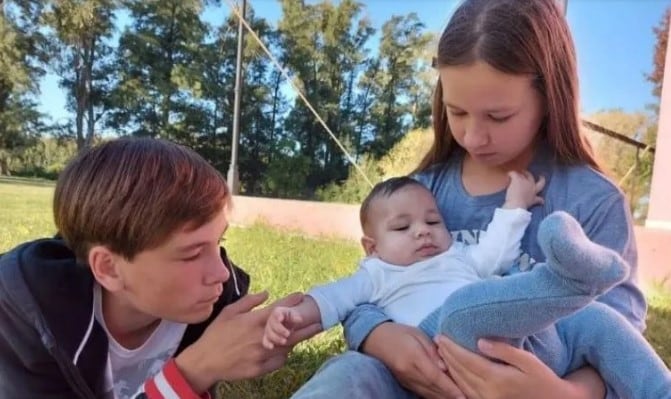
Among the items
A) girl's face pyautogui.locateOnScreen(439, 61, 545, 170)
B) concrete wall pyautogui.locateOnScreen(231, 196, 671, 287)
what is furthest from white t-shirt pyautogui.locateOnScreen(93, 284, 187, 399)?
concrete wall pyautogui.locateOnScreen(231, 196, 671, 287)

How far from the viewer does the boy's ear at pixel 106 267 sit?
93cm

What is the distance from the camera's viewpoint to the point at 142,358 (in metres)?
1.05

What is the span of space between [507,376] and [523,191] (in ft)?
1.00

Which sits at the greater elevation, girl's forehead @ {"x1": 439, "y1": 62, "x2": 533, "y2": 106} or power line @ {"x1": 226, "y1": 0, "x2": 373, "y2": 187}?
power line @ {"x1": 226, "y1": 0, "x2": 373, "y2": 187}

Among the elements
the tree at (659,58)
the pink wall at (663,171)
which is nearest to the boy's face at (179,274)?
the pink wall at (663,171)

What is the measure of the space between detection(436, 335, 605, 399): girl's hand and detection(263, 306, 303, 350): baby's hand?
20 cm

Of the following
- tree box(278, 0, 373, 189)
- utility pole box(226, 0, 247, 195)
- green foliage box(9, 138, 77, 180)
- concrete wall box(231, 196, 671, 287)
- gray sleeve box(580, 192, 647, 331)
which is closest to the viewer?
gray sleeve box(580, 192, 647, 331)

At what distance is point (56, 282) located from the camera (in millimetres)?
919

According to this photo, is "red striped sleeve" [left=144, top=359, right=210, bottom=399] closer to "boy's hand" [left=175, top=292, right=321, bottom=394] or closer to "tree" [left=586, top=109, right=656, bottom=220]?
"boy's hand" [left=175, top=292, right=321, bottom=394]

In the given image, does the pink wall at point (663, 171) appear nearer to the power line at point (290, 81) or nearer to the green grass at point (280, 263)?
the green grass at point (280, 263)

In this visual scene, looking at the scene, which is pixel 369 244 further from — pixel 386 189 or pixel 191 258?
pixel 191 258

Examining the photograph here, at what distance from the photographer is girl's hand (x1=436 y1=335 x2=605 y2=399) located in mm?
776

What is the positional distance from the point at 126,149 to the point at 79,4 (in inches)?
147

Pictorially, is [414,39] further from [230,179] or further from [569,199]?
[569,199]
